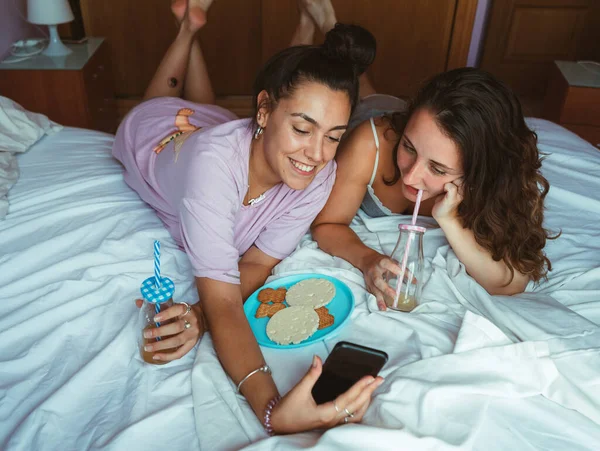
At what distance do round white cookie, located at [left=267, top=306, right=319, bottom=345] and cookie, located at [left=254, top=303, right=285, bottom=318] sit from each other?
20 mm

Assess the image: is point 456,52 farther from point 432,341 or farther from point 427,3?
point 432,341

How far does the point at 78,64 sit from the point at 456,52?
215cm

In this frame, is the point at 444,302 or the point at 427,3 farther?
the point at 427,3

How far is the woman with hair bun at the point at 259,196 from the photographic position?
3.21 ft

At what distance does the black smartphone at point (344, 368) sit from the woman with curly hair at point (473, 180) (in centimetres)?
23

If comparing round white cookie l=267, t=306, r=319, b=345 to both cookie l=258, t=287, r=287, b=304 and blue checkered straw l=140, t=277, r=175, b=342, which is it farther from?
blue checkered straw l=140, t=277, r=175, b=342

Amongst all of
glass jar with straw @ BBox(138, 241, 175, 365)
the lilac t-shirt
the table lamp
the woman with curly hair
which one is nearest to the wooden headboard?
the table lamp

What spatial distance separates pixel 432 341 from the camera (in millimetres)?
1076

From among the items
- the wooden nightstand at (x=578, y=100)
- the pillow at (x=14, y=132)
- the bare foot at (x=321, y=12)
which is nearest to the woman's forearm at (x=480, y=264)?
the bare foot at (x=321, y=12)

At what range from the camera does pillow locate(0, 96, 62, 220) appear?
5.22 ft

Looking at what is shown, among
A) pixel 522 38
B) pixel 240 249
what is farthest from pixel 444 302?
pixel 522 38

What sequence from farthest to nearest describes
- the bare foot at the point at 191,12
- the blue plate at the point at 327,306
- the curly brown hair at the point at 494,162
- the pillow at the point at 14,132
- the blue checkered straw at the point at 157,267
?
the bare foot at the point at 191,12 < the pillow at the point at 14,132 < the curly brown hair at the point at 494,162 < the blue plate at the point at 327,306 < the blue checkered straw at the point at 157,267

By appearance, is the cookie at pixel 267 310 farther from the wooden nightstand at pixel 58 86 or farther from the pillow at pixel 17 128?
the wooden nightstand at pixel 58 86

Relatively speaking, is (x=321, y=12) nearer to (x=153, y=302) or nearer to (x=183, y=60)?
(x=183, y=60)
